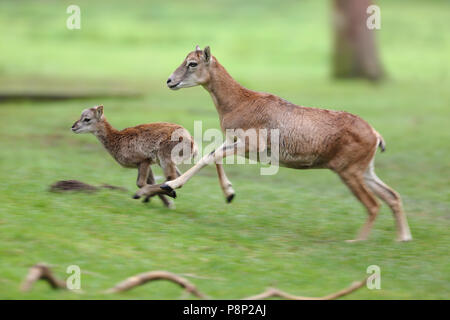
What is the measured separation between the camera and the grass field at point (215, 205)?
7.19 m

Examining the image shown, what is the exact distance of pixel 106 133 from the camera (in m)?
9.76

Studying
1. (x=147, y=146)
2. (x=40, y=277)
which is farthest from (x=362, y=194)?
(x=40, y=277)

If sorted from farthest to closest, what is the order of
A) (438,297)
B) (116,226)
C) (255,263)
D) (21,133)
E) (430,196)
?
(21,133) < (430,196) < (116,226) < (255,263) < (438,297)

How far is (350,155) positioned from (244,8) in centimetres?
3805

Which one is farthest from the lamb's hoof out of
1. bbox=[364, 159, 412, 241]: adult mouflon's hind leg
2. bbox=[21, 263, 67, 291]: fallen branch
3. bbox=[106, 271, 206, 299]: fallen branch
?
bbox=[21, 263, 67, 291]: fallen branch

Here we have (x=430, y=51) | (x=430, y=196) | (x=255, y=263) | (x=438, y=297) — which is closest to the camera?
(x=438, y=297)

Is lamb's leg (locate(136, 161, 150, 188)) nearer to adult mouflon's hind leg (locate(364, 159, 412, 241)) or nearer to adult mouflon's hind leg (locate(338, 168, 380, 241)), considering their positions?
adult mouflon's hind leg (locate(338, 168, 380, 241))

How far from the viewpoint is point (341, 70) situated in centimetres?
2625

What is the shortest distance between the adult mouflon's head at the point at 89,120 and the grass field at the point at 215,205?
2.78 feet

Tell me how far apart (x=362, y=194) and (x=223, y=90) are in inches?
75.7

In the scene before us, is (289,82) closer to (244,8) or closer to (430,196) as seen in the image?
(430,196)

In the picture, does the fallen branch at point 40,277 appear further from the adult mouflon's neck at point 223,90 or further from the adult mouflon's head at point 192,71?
the adult mouflon's neck at point 223,90

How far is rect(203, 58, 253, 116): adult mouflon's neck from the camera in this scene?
30.2 feet
